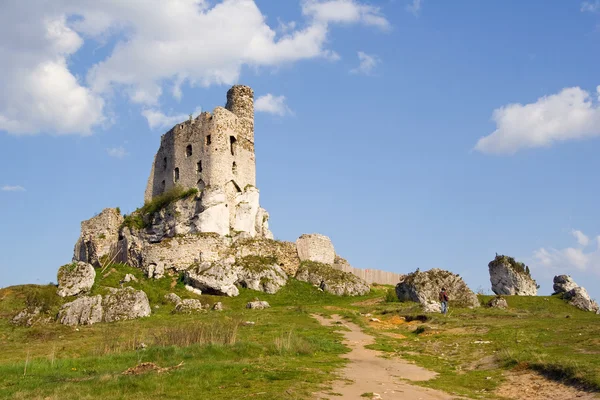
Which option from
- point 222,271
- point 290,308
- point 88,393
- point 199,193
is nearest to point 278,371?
point 88,393

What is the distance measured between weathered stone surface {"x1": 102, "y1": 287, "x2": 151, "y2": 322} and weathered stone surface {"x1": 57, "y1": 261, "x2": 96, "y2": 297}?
3.45 m

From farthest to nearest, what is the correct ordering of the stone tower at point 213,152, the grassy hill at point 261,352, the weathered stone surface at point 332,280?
1. the stone tower at point 213,152
2. the weathered stone surface at point 332,280
3. the grassy hill at point 261,352

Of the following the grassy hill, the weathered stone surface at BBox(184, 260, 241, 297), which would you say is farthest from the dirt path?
the weathered stone surface at BBox(184, 260, 241, 297)

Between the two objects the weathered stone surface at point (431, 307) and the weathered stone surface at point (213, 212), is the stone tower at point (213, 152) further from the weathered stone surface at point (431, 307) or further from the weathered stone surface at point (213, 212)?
the weathered stone surface at point (431, 307)

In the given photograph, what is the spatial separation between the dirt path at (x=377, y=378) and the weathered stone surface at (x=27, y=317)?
59.3 feet

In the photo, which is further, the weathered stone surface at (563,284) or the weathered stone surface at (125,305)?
the weathered stone surface at (563,284)

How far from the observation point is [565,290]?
141 ft

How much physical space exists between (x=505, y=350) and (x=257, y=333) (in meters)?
10.0

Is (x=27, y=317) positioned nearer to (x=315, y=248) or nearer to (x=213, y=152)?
(x=213, y=152)

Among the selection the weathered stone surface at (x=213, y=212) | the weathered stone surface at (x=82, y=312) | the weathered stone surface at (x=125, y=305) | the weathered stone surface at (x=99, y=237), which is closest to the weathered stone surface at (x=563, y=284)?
the weathered stone surface at (x=213, y=212)

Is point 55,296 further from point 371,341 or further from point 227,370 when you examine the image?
point 227,370

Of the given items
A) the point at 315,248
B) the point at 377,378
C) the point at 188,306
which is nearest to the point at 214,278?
the point at 188,306

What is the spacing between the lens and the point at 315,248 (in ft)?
179

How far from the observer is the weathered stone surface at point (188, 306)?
3397 centimetres
